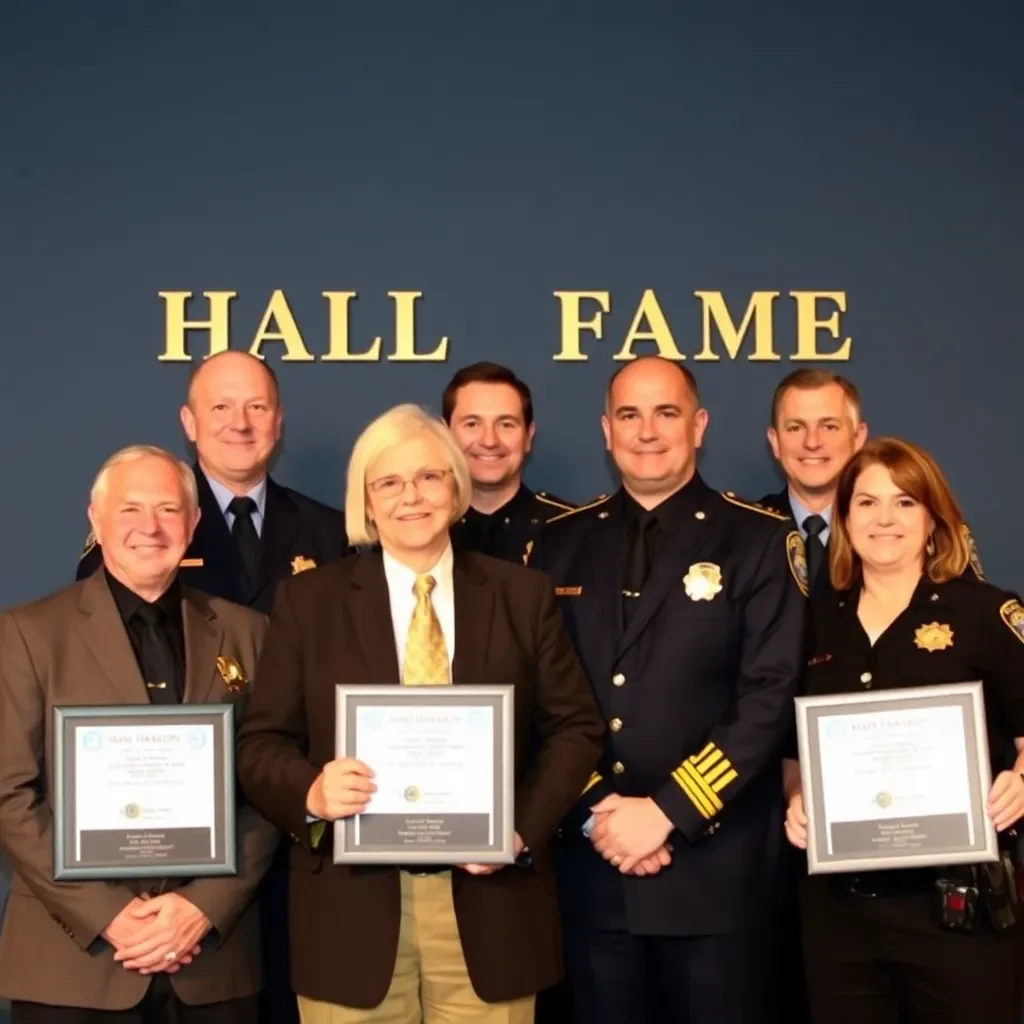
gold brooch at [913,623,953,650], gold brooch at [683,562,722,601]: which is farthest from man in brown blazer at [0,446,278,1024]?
gold brooch at [913,623,953,650]

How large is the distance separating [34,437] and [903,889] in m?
3.09

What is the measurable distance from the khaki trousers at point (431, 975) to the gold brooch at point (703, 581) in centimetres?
85

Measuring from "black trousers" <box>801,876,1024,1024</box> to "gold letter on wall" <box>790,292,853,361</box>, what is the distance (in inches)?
87.8

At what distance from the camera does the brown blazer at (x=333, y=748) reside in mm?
2525

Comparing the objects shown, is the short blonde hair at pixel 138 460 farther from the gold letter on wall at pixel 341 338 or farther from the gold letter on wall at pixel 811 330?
the gold letter on wall at pixel 811 330

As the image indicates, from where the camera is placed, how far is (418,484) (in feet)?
8.81

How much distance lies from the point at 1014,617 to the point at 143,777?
1.68m

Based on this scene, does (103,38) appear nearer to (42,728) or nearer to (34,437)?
(34,437)

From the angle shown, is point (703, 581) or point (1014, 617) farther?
point (703, 581)

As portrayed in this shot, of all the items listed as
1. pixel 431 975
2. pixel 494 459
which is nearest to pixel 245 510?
pixel 494 459

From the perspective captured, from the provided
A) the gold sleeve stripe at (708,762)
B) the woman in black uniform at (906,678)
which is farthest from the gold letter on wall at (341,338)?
the gold sleeve stripe at (708,762)

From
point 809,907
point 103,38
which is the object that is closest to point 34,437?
point 103,38

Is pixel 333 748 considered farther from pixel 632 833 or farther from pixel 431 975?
pixel 632 833

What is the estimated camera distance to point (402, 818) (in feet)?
8.18
